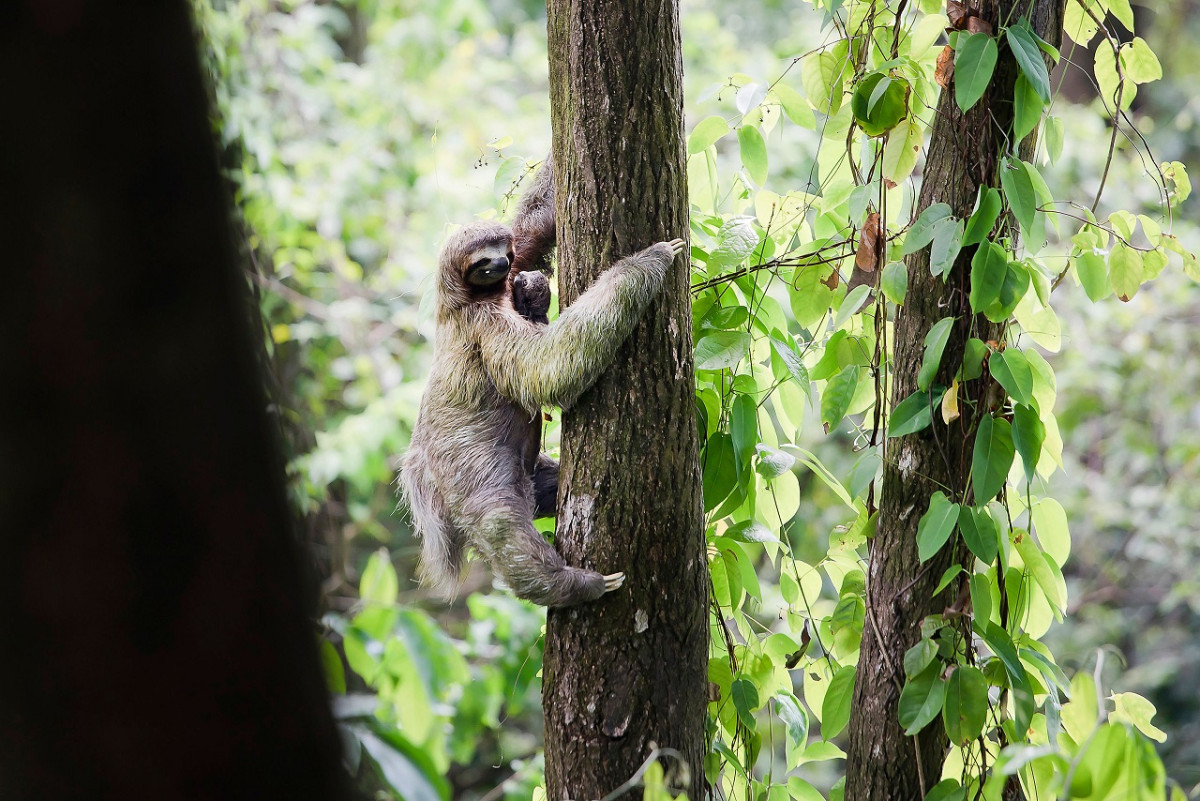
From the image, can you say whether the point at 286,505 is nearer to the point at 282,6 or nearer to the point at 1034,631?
the point at 1034,631

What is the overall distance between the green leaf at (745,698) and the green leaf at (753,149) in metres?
1.18

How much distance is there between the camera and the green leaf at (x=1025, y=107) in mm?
1756

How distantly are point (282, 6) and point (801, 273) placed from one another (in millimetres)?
6302

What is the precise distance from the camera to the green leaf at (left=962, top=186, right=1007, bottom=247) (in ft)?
5.74

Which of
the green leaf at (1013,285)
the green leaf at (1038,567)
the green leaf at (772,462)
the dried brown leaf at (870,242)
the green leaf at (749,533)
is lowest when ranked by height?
the green leaf at (1038,567)

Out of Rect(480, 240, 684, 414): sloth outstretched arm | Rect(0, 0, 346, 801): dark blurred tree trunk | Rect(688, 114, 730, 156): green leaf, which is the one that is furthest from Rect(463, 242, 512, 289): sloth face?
Rect(0, 0, 346, 801): dark blurred tree trunk

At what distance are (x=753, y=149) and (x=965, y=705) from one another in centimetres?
131

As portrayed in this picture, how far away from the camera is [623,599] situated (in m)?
1.88

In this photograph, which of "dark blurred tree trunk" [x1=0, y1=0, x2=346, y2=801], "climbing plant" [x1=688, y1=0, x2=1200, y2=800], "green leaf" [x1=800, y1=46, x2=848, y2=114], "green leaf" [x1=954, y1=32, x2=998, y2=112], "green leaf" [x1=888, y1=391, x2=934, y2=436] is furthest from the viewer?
"green leaf" [x1=800, y1=46, x2=848, y2=114]

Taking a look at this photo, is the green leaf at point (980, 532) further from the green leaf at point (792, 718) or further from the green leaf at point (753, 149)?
the green leaf at point (753, 149)

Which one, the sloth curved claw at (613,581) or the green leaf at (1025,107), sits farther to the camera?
the sloth curved claw at (613,581)

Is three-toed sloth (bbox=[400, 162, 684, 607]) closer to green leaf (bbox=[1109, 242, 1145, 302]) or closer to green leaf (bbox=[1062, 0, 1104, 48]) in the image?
green leaf (bbox=[1109, 242, 1145, 302])

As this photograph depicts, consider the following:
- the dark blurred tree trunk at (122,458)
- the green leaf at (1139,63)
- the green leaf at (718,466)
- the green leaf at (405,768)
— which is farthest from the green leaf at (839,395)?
the dark blurred tree trunk at (122,458)

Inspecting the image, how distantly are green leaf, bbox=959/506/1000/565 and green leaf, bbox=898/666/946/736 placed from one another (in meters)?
0.25
